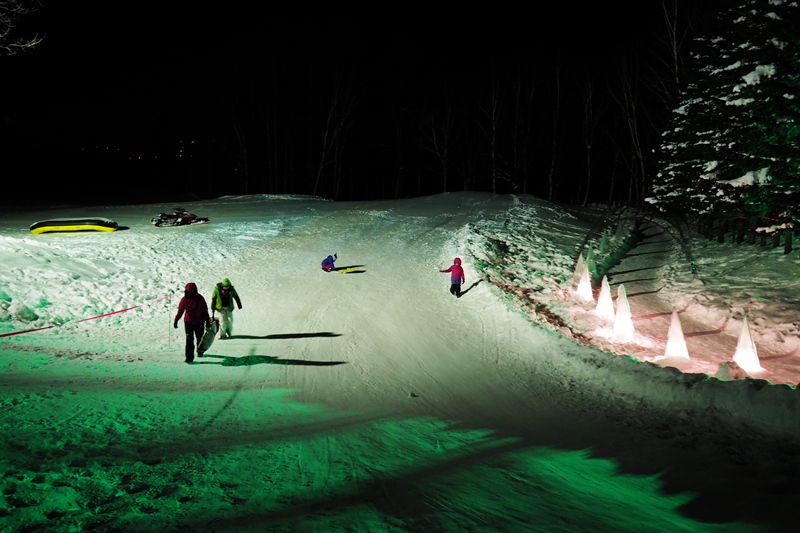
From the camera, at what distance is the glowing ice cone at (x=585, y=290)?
1641cm

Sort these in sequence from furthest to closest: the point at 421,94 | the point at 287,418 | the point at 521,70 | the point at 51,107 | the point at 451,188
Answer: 1. the point at 451,188
2. the point at 421,94
3. the point at 521,70
4. the point at 51,107
5. the point at 287,418

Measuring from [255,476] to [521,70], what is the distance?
53547mm

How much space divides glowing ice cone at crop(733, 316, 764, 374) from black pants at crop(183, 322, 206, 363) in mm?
11712

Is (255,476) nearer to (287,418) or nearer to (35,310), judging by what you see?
(287,418)

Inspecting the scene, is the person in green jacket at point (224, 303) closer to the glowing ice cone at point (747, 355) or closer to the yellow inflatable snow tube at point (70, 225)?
the glowing ice cone at point (747, 355)

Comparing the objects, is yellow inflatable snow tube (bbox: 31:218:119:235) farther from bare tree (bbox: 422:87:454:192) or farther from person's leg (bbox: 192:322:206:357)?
bare tree (bbox: 422:87:454:192)

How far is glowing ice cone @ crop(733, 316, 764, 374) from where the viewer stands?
10852 millimetres

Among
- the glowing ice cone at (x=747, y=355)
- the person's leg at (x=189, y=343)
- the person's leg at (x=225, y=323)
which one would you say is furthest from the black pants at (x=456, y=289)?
the person's leg at (x=189, y=343)

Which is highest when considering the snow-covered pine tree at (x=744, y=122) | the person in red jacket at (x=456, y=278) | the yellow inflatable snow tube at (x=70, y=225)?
the snow-covered pine tree at (x=744, y=122)

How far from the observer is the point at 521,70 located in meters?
52.1

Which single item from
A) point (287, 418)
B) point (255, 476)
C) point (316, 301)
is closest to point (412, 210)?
point (316, 301)

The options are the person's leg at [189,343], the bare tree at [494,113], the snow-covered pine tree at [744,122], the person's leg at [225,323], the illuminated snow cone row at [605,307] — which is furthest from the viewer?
the bare tree at [494,113]

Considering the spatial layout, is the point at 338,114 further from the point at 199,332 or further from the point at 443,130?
the point at 199,332

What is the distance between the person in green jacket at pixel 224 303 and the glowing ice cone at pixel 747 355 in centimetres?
1122
